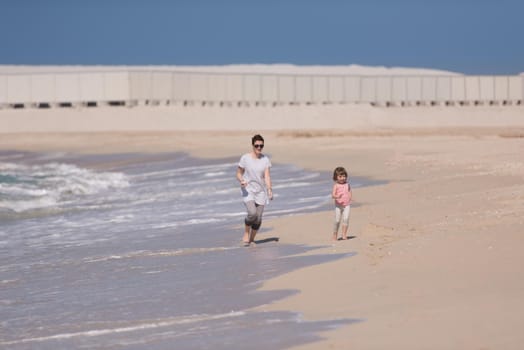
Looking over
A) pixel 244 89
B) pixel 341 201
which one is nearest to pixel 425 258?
pixel 341 201

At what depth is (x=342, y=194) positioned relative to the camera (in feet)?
39.4

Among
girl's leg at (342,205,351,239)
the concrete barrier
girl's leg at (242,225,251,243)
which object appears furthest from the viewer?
the concrete barrier

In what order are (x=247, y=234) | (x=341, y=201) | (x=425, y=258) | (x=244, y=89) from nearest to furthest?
(x=425, y=258), (x=341, y=201), (x=247, y=234), (x=244, y=89)

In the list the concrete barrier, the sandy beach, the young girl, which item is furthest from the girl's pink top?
the concrete barrier

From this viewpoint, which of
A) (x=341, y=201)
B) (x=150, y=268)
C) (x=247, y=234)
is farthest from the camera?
(x=247, y=234)

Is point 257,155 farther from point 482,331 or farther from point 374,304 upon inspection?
point 482,331

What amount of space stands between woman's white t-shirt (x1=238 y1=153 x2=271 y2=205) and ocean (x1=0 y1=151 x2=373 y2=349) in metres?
0.53

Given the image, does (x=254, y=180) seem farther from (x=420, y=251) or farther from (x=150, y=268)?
(x=420, y=251)

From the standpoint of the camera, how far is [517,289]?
299 inches

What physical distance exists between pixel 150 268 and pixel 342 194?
7.57ft

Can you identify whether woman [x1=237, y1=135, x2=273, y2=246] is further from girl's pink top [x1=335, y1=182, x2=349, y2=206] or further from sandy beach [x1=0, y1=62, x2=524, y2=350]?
girl's pink top [x1=335, y1=182, x2=349, y2=206]

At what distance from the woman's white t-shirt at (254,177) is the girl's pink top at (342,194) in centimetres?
82

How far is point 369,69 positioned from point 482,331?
99.3 m

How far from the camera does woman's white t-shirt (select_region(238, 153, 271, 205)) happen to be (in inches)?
484
